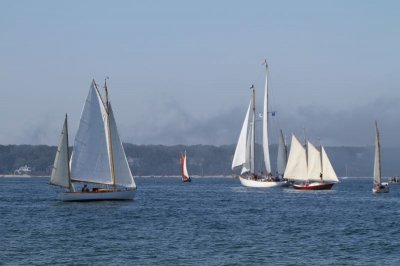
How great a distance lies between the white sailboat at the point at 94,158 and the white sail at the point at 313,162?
2035 inches

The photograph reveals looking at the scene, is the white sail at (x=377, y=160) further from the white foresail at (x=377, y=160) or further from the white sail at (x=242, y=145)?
the white sail at (x=242, y=145)

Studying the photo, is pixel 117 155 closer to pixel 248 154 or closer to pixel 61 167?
pixel 61 167

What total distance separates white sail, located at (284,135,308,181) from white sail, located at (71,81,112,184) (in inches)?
2094

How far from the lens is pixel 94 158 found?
300 ft

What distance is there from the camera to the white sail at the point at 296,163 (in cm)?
13988

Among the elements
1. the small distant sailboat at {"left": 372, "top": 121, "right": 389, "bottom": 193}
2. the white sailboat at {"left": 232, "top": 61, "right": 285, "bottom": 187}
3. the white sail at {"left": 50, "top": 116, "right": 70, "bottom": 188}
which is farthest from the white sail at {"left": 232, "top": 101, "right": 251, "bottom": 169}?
the white sail at {"left": 50, "top": 116, "right": 70, "bottom": 188}

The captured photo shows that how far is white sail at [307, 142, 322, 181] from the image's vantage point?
139 m

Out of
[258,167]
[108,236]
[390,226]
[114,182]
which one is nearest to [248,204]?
[114,182]

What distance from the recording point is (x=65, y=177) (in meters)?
90.9

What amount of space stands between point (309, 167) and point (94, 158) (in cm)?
5749

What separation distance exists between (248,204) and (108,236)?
41.7 meters

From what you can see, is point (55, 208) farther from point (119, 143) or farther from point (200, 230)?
point (200, 230)

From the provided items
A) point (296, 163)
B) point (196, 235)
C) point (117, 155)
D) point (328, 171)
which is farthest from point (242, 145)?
point (196, 235)

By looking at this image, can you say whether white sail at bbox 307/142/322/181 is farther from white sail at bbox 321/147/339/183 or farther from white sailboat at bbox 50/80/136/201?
white sailboat at bbox 50/80/136/201
